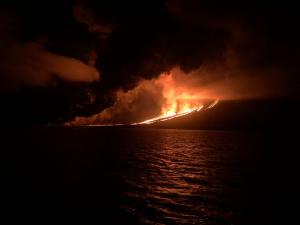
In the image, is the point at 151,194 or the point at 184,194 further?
the point at 151,194

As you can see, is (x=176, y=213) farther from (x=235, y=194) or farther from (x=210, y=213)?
(x=235, y=194)

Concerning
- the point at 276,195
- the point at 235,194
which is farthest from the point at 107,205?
the point at 276,195

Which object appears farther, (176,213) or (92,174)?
(92,174)

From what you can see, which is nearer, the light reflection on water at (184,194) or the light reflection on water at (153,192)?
the light reflection on water at (184,194)

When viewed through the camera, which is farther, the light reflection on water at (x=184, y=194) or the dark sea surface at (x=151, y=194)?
the dark sea surface at (x=151, y=194)

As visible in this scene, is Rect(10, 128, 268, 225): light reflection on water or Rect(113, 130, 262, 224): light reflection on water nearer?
Rect(113, 130, 262, 224): light reflection on water

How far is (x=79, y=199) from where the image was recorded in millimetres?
22281

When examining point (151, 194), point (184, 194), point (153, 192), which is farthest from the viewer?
point (153, 192)

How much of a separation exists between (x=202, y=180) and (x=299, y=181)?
32.3 ft

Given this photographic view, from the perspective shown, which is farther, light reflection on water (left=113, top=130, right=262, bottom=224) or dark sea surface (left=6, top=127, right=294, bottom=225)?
Answer: dark sea surface (left=6, top=127, right=294, bottom=225)

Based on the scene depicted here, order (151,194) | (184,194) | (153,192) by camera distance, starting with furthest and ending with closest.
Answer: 1. (153,192)
2. (151,194)
3. (184,194)

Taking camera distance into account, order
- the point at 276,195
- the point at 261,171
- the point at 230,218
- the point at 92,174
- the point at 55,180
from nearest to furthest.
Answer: the point at 230,218
the point at 276,195
the point at 55,180
the point at 92,174
the point at 261,171

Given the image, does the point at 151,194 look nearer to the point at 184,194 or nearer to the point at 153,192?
the point at 153,192

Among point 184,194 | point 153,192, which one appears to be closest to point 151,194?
point 153,192
